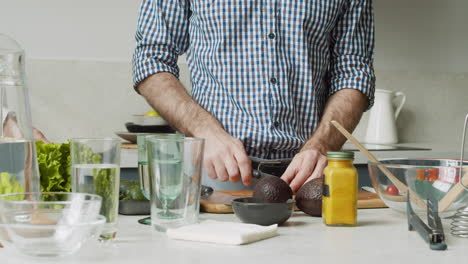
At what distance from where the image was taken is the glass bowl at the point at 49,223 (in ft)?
2.66

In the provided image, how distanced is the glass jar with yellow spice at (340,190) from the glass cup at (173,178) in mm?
222

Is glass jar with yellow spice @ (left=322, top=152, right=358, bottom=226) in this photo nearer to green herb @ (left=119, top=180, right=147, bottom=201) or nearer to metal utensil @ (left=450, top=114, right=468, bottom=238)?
metal utensil @ (left=450, top=114, right=468, bottom=238)

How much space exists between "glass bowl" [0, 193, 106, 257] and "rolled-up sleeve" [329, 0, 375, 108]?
3.95 feet

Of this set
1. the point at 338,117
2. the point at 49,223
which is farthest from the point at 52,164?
the point at 338,117

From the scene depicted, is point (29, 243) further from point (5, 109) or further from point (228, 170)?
point (228, 170)

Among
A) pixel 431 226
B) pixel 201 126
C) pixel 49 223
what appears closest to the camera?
pixel 49 223

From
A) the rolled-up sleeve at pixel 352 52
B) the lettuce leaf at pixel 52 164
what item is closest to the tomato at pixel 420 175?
the lettuce leaf at pixel 52 164

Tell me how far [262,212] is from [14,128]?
0.40 meters

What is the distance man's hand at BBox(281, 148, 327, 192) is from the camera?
1.33 meters

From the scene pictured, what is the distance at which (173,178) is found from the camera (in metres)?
0.97

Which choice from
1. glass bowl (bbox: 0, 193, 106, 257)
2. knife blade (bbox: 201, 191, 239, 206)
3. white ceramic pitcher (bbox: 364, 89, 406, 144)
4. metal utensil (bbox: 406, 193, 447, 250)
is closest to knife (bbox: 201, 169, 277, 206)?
knife blade (bbox: 201, 191, 239, 206)

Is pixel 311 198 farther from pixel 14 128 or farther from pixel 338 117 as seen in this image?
pixel 338 117

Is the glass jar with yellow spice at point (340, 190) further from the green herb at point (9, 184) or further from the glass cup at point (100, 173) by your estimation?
the green herb at point (9, 184)

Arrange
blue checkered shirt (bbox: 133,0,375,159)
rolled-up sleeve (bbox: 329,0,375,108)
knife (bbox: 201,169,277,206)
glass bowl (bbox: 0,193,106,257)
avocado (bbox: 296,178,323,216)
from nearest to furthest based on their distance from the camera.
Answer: glass bowl (bbox: 0,193,106,257)
avocado (bbox: 296,178,323,216)
knife (bbox: 201,169,277,206)
blue checkered shirt (bbox: 133,0,375,159)
rolled-up sleeve (bbox: 329,0,375,108)
